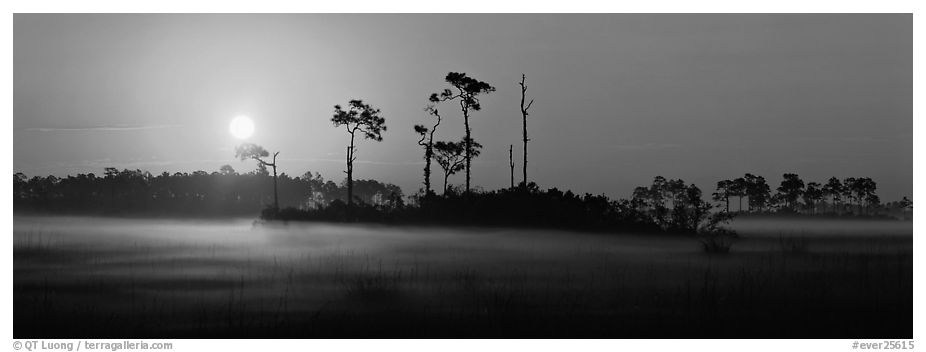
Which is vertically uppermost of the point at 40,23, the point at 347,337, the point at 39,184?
the point at 40,23

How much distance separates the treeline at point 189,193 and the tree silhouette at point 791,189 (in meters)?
34.6

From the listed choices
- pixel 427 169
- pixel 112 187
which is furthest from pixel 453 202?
pixel 112 187

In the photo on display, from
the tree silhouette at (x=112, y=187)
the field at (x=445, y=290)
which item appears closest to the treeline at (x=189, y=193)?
the tree silhouette at (x=112, y=187)

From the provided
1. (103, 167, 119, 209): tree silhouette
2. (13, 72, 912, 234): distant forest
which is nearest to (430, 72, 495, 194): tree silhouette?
(13, 72, 912, 234): distant forest

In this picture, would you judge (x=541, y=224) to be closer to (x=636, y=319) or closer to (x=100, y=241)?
(x=100, y=241)

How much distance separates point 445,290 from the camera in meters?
20.0

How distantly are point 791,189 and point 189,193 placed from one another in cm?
5313

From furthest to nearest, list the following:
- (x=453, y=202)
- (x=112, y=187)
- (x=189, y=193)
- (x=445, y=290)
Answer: (x=189, y=193)
(x=112, y=187)
(x=453, y=202)
(x=445, y=290)

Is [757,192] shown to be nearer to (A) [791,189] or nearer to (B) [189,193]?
(A) [791,189]

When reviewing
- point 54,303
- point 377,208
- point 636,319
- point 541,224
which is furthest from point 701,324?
point 377,208

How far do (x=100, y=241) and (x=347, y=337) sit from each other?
14356 mm

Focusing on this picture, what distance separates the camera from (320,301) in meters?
18.7

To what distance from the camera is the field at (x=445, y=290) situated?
56.9ft

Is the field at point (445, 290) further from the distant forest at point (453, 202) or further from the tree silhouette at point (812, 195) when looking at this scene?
the tree silhouette at point (812, 195)
